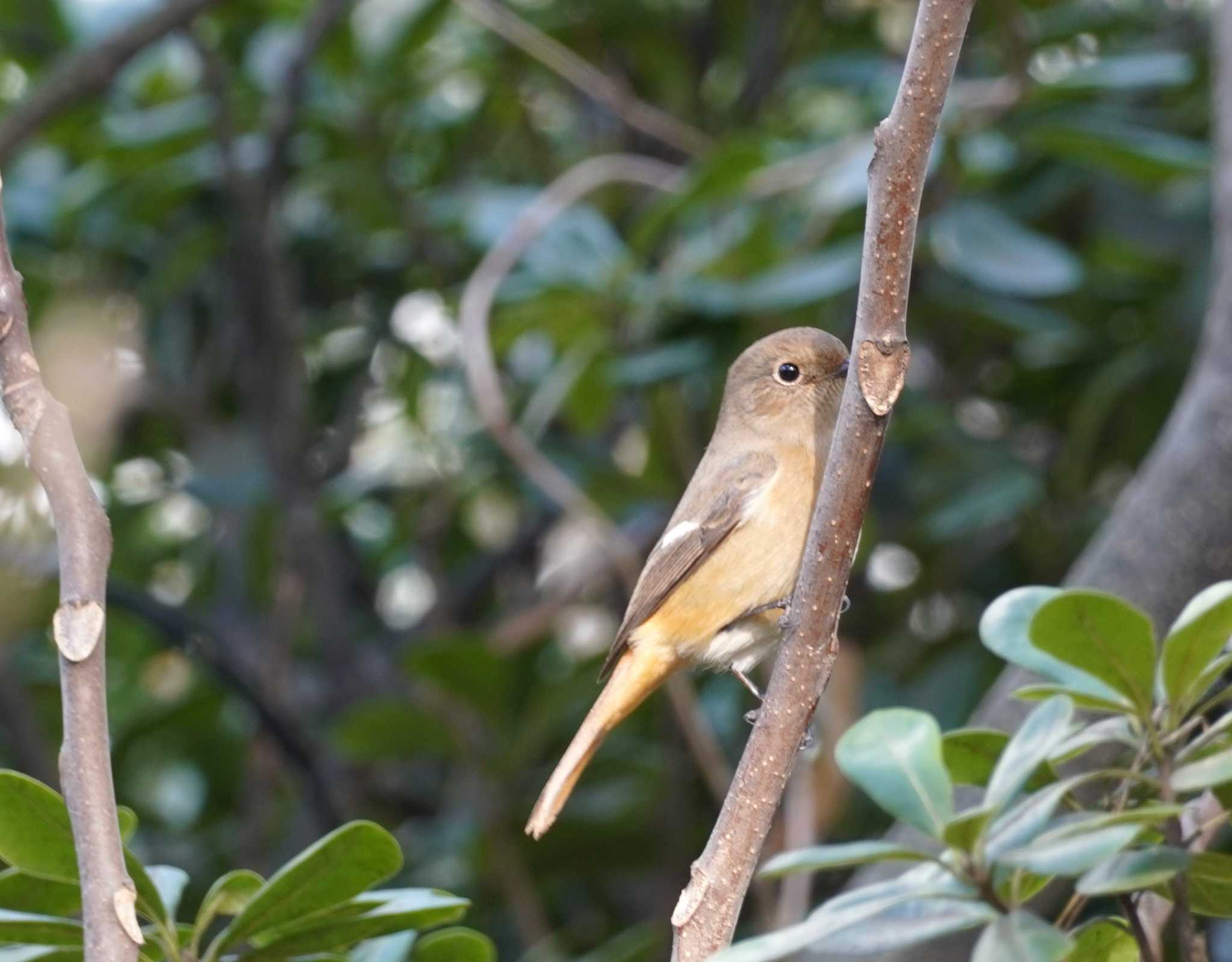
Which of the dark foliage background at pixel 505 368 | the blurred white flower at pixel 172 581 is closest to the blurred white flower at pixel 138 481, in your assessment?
the dark foliage background at pixel 505 368

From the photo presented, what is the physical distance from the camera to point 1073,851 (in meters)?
1.04

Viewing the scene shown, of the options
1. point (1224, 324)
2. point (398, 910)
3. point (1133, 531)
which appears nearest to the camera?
point (398, 910)

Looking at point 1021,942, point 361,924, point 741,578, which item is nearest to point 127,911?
point 361,924

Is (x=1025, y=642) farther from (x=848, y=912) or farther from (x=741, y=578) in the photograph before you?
(x=741, y=578)

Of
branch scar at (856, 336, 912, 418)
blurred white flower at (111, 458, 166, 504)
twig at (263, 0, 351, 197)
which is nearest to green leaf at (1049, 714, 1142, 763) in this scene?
branch scar at (856, 336, 912, 418)

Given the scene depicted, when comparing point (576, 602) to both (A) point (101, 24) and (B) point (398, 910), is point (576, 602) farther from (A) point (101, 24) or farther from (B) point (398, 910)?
(B) point (398, 910)

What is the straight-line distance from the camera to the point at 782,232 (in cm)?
336

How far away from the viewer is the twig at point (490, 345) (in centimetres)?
280

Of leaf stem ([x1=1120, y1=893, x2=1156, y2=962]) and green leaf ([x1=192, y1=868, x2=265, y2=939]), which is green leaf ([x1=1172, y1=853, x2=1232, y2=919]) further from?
green leaf ([x1=192, y1=868, x2=265, y2=939])

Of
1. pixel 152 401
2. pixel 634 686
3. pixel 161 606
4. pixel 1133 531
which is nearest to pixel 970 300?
pixel 1133 531

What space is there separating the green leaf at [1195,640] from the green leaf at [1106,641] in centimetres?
2

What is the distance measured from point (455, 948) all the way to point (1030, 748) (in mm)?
709

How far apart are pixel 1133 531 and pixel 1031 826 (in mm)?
1301

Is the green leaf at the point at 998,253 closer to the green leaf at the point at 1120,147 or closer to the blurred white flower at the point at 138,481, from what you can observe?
the green leaf at the point at 1120,147
